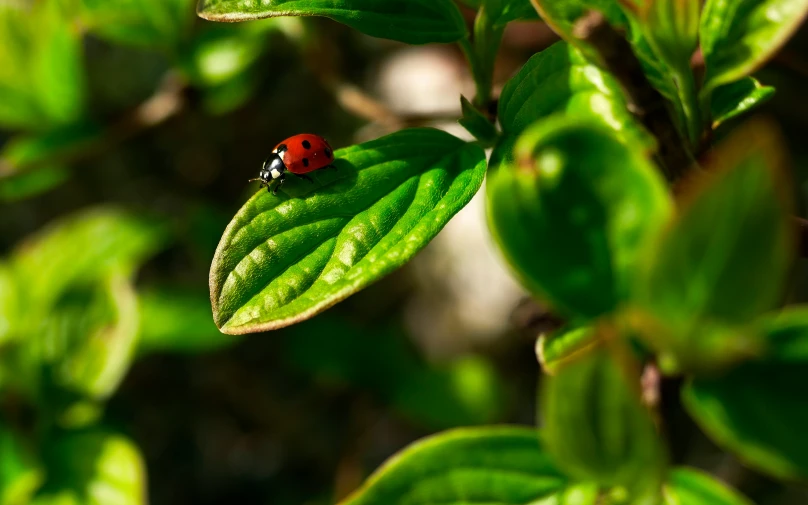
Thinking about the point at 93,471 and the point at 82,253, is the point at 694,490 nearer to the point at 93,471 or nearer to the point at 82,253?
the point at 93,471

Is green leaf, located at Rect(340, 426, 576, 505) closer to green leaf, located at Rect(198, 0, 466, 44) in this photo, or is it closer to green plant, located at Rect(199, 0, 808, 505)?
green plant, located at Rect(199, 0, 808, 505)

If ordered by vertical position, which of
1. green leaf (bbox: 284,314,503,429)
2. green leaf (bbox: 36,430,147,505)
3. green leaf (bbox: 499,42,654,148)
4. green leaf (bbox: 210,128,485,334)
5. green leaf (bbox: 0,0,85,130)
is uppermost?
green leaf (bbox: 0,0,85,130)

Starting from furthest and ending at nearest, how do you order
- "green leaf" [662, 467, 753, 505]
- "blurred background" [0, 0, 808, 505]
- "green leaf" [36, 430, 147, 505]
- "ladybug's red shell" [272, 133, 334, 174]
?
1. "blurred background" [0, 0, 808, 505]
2. "green leaf" [36, 430, 147, 505]
3. "ladybug's red shell" [272, 133, 334, 174]
4. "green leaf" [662, 467, 753, 505]

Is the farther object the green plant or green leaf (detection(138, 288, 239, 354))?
green leaf (detection(138, 288, 239, 354))

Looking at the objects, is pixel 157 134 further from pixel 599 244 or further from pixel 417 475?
pixel 599 244

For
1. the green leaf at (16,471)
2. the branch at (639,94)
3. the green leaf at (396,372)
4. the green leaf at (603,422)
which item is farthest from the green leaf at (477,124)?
the green leaf at (396,372)

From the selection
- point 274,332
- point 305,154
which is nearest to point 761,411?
point 305,154

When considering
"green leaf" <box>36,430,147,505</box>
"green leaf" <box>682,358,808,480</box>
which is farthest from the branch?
Result: "green leaf" <box>36,430,147,505</box>
